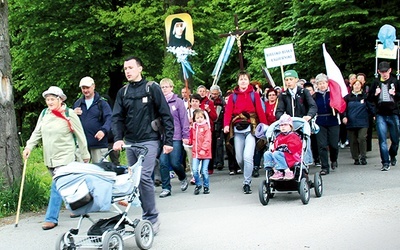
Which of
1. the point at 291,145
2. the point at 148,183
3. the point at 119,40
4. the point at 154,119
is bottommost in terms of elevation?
the point at 148,183

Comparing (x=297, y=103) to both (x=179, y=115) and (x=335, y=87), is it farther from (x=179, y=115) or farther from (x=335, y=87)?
(x=179, y=115)

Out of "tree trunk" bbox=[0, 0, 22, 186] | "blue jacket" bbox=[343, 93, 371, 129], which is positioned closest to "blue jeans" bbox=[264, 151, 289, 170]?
"tree trunk" bbox=[0, 0, 22, 186]

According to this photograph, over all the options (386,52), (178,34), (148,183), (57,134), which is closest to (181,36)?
(178,34)

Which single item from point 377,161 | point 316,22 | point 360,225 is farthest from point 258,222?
point 316,22

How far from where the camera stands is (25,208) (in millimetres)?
10477

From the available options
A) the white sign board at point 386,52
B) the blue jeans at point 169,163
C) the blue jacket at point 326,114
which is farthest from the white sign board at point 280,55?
the blue jeans at point 169,163

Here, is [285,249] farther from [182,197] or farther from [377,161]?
[377,161]

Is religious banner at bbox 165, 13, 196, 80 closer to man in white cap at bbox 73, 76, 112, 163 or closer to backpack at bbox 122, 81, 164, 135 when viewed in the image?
man in white cap at bbox 73, 76, 112, 163

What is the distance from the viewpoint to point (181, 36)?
15.3 m

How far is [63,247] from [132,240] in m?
1.26

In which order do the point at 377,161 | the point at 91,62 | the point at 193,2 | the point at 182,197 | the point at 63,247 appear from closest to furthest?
1. the point at 63,247
2. the point at 182,197
3. the point at 377,161
4. the point at 193,2
5. the point at 91,62

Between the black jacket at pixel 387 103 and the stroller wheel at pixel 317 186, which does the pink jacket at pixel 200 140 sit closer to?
the stroller wheel at pixel 317 186

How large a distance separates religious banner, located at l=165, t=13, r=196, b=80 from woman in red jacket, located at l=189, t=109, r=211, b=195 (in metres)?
3.32

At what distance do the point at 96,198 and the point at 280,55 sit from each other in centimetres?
1009
